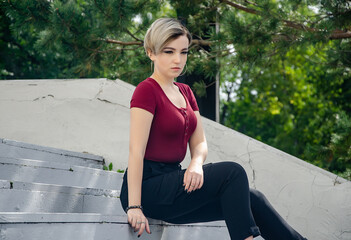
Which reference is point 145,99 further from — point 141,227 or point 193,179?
point 141,227

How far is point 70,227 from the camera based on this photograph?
1801mm

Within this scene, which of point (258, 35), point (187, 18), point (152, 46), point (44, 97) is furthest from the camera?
point (187, 18)

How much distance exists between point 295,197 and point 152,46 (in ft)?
6.41

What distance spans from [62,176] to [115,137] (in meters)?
1.08

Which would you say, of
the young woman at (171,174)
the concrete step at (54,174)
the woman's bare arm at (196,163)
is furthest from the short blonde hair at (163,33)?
the concrete step at (54,174)

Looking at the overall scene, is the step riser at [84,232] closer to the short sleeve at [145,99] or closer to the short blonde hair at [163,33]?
the short sleeve at [145,99]

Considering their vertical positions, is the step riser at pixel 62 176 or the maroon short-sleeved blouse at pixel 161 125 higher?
the maroon short-sleeved blouse at pixel 161 125

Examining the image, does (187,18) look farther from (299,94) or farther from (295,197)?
(299,94)

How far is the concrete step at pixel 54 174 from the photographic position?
8.95 feet

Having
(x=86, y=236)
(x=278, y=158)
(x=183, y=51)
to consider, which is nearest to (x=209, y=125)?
(x=278, y=158)

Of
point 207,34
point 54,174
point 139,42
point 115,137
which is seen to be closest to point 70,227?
point 54,174

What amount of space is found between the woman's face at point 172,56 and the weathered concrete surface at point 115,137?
1.69m

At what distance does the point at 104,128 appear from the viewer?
403 cm

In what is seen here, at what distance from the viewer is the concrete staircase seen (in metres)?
1.71
